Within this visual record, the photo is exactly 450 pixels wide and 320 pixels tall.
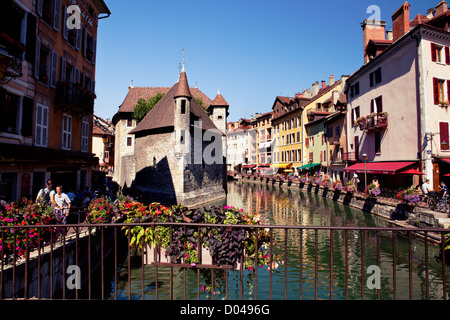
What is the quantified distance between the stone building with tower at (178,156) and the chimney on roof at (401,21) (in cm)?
1804

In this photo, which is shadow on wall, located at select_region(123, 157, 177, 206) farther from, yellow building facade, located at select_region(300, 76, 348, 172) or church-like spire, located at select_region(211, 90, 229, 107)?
yellow building facade, located at select_region(300, 76, 348, 172)

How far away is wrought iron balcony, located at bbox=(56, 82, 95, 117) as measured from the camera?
1327 cm

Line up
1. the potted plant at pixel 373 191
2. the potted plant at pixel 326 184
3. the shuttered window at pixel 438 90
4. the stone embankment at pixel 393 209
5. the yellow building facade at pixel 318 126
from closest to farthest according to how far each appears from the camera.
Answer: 1. the stone embankment at pixel 393 209
2. the shuttered window at pixel 438 90
3. the potted plant at pixel 373 191
4. the potted plant at pixel 326 184
5. the yellow building facade at pixel 318 126

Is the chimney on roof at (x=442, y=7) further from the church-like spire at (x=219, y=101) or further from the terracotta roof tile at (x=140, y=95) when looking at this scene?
the terracotta roof tile at (x=140, y=95)

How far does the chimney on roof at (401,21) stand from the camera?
827 inches

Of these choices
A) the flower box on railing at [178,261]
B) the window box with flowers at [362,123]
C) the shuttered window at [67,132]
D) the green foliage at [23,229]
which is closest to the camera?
the flower box on railing at [178,261]

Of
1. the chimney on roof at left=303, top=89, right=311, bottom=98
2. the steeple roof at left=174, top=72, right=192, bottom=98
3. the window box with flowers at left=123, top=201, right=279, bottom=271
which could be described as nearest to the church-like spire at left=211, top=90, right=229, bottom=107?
the steeple roof at left=174, top=72, right=192, bottom=98

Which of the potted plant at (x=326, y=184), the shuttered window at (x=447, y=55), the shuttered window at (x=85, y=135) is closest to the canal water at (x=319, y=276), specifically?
the shuttered window at (x=85, y=135)

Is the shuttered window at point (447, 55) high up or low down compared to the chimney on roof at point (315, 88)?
down

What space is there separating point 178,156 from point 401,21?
21274 millimetres

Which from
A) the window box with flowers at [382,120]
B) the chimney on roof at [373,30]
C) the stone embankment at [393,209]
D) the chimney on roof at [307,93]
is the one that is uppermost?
the chimney on roof at [307,93]
